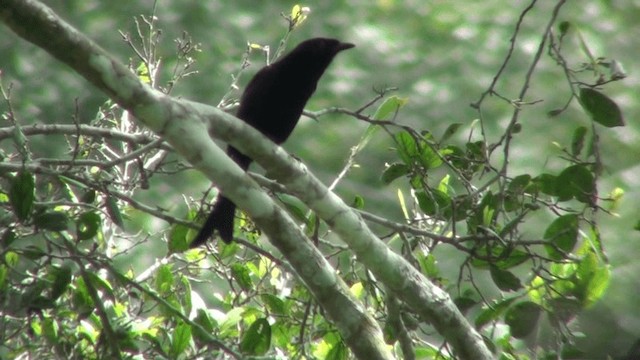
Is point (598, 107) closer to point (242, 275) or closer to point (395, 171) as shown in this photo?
point (395, 171)

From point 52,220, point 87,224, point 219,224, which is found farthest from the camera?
point 219,224

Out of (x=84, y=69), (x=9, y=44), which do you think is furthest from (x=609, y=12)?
A: (x=84, y=69)

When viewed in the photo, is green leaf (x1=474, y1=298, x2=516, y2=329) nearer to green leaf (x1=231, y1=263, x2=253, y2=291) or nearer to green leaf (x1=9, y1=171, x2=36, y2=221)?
green leaf (x1=231, y1=263, x2=253, y2=291)

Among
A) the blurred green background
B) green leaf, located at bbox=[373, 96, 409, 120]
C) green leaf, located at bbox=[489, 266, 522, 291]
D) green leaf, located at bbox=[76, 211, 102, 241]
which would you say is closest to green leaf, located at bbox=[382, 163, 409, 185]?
green leaf, located at bbox=[373, 96, 409, 120]

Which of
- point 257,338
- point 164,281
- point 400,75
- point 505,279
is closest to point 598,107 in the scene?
point 505,279

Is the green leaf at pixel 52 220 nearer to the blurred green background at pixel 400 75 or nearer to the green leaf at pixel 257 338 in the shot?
the green leaf at pixel 257 338

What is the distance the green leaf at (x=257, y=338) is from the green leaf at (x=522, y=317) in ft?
2.35

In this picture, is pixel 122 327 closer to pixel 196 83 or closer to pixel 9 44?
pixel 196 83

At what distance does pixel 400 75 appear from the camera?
927 centimetres

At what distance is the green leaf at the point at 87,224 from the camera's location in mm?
2564

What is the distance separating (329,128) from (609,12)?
324 centimetres

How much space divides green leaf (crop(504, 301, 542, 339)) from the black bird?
58.3 inches

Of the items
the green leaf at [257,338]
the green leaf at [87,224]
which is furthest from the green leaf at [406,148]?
the green leaf at [87,224]

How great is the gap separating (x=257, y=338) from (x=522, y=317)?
2.59ft
